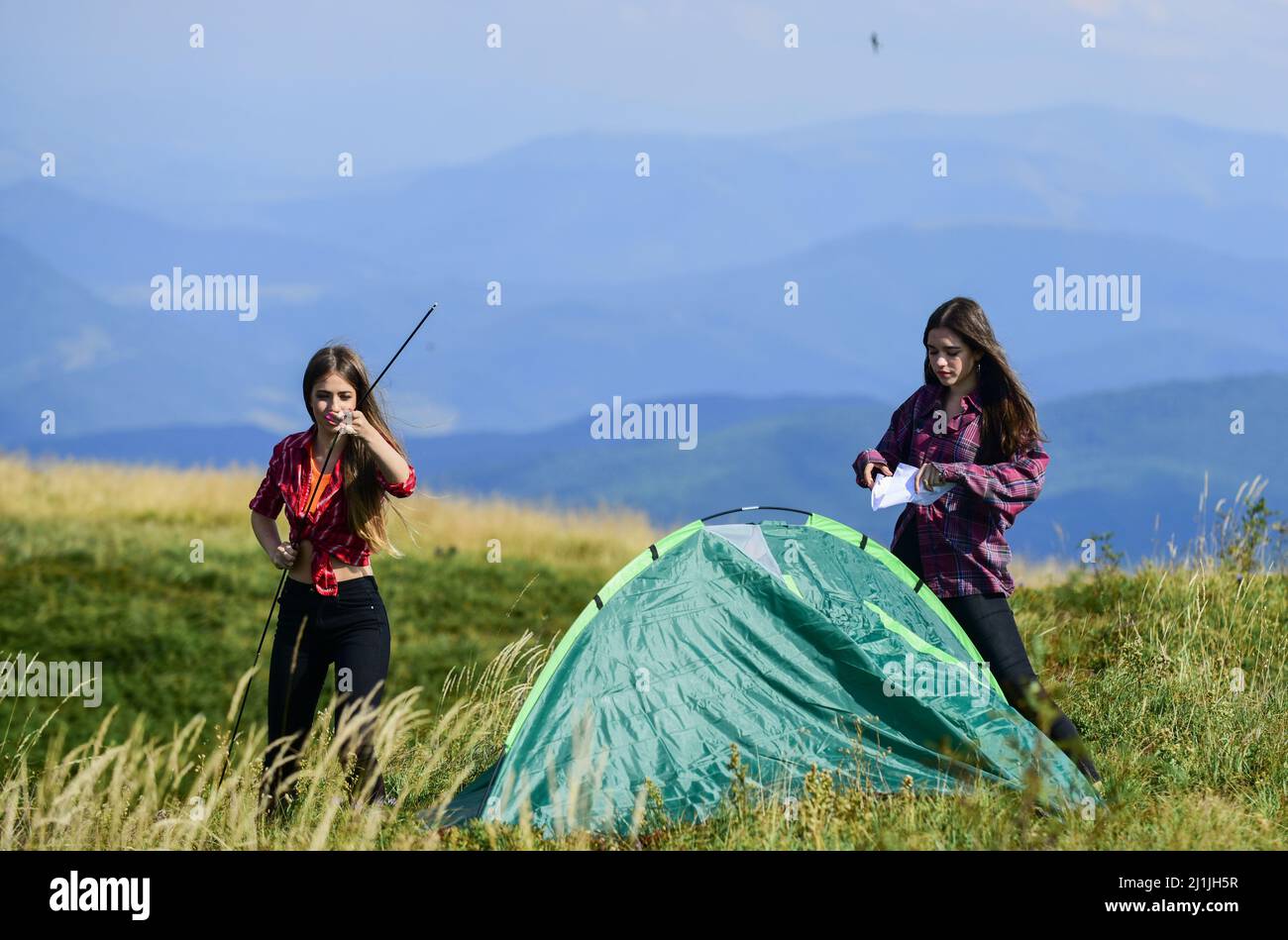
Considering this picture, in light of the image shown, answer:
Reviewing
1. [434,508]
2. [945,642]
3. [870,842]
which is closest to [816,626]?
[945,642]

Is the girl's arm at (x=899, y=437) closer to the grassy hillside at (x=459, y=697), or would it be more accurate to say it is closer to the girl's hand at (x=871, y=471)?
the girl's hand at (x=871, y=471)

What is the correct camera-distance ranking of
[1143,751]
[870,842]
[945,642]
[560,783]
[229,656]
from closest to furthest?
[870,842] → [560,783] → [945,642] → [1143,751] → [229,656]

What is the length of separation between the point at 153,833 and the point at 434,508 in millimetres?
15561

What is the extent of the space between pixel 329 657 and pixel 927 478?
8.12 ft

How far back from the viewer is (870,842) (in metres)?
5.12

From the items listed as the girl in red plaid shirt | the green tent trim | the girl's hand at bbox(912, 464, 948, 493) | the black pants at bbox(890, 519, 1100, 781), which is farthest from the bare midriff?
the black pants at bbox(890, 519, 1100, 781)

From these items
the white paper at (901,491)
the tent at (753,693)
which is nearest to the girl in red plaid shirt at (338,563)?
the tent at (753,693)

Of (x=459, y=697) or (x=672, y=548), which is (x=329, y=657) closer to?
(x=672, y=548)

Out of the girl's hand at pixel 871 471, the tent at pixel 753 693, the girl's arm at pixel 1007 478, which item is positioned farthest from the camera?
the girl's hand at pixel 871 471

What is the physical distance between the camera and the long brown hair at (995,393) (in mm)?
6047

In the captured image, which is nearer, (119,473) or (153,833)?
(153,833)

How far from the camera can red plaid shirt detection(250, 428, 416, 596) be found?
5.50 metres

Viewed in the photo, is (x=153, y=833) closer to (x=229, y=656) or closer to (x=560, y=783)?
(x=560, y=783)

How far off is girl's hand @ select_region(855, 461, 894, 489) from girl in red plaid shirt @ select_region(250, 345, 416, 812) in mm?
1897
